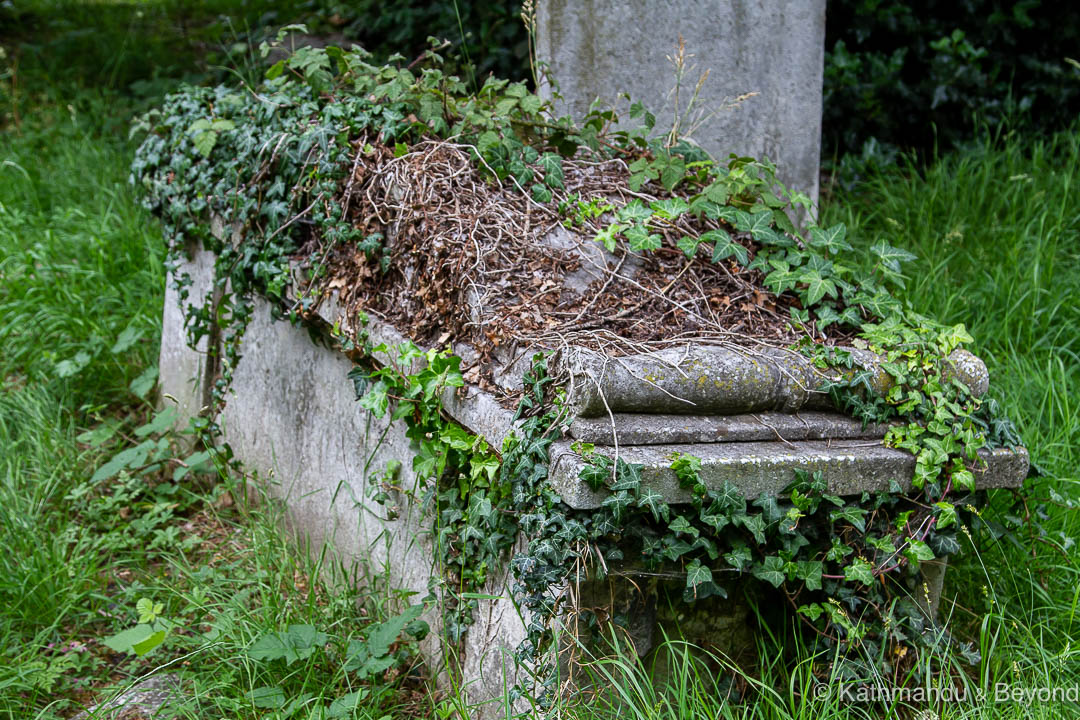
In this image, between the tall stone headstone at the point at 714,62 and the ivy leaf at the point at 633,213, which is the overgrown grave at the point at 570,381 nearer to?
the ivy leaf at the point at 633,213

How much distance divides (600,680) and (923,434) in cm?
94

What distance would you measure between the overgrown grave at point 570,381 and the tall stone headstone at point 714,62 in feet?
0.73

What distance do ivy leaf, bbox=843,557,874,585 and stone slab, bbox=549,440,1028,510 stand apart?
159mm

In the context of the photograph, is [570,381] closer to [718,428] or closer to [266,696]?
[718,428]

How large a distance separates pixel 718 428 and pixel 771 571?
329 mm

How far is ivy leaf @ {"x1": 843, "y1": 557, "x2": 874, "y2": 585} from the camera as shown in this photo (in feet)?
6.65

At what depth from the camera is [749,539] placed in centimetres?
199

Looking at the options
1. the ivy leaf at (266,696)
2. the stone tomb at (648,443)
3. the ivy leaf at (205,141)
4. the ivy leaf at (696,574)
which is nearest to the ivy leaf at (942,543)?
the stone tomb at (648,443)

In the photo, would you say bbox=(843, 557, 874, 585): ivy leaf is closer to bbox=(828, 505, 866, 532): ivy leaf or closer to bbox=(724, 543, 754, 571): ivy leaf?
bbox=(828, 505, 866, 532): ivy leaf

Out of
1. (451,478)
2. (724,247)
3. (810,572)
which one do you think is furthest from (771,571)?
(724,247)

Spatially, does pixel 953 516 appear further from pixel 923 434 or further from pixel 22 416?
pixel 22 416

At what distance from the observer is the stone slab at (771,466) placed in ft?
6.11

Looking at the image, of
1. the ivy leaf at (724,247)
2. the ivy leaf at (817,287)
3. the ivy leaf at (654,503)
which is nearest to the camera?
the ivy leaf at (654,503)

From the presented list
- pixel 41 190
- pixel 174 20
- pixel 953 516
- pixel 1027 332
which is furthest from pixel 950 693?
pixel 174 20
